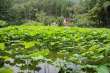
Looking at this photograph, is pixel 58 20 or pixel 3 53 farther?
pixel 58 20

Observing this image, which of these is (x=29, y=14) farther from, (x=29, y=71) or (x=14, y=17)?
(x=29, y=71)

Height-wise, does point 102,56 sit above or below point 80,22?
above

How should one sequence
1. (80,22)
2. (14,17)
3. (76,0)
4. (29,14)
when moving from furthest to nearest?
Result: 1. (76,0)
2. (29,14)
3. (14,17)
4. (80,22)

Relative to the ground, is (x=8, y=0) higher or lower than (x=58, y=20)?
higher

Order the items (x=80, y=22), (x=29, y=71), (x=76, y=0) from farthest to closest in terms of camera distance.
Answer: (x=76, y=0) < (x=80, y=22) < (x=29, y=71)

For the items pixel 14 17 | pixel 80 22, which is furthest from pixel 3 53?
pixel 14 17

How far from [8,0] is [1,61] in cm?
3318

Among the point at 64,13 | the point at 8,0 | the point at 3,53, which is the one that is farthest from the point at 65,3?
the point at 3,53

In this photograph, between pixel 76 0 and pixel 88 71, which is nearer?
pixel 88 71

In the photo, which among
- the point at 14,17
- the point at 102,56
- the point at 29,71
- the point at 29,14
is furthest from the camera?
the point at 29,14

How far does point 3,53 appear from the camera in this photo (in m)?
4.67

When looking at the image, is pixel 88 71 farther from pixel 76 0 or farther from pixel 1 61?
pixel 76 0

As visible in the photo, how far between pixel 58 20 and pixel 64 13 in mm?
7971

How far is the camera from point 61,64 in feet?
13.1
